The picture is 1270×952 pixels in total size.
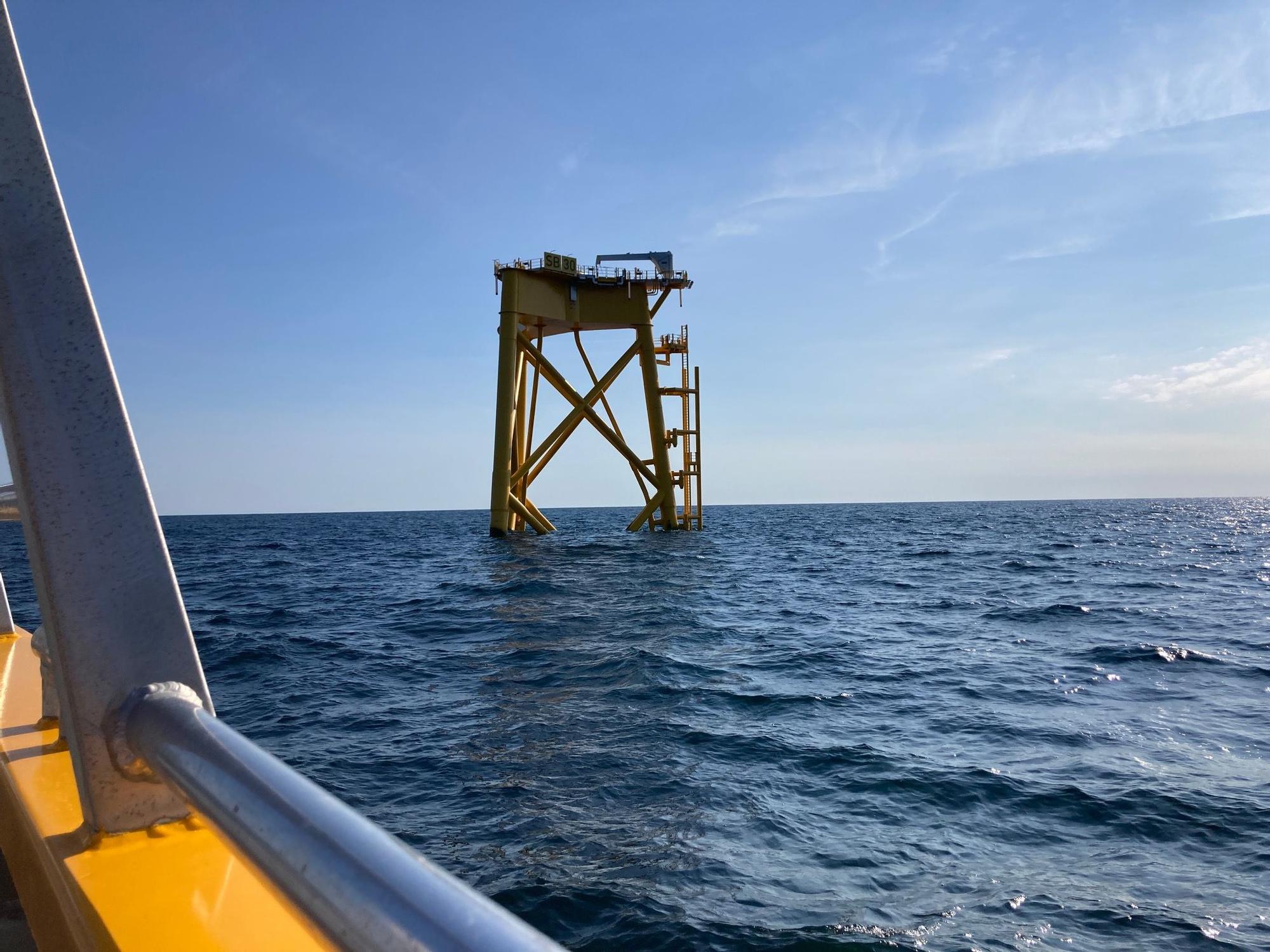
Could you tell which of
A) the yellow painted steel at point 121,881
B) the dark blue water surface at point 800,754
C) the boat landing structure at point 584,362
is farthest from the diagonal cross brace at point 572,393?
the yellow painted steel at point 121,881

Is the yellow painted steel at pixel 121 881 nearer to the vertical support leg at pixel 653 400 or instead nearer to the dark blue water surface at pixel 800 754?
the dark blue water surface at pixel 800 754

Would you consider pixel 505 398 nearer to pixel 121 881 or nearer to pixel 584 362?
pixel 584 362

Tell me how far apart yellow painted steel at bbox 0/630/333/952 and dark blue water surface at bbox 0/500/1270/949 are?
7.54 feet

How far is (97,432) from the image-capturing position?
1.35m

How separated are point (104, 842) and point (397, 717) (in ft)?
18.3

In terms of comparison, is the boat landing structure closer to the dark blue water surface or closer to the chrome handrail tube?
the dark blue water surface

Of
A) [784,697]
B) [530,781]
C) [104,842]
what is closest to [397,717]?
[530,781]

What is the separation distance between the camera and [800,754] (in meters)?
5.70

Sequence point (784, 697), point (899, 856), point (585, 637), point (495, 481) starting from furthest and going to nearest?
point (495, 481), point (585, 637), point (784, 697), point (899, 856)

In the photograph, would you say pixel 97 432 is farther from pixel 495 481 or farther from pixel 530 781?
pixel 495 481

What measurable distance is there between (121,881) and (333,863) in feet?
2.79

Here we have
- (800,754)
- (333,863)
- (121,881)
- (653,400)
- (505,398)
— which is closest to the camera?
(333,863)

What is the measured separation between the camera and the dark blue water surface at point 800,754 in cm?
368

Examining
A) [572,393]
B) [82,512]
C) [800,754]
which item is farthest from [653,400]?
[82,512]
